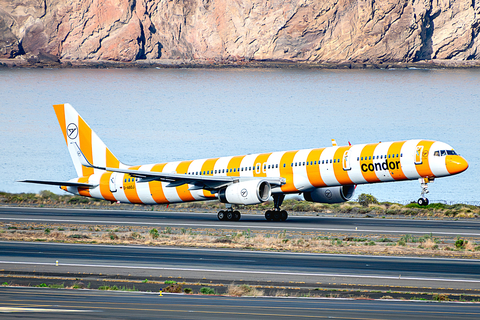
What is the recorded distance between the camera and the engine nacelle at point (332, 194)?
44.3 m

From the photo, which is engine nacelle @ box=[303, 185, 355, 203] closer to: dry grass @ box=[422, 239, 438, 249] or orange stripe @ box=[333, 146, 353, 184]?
orange stripe @ box=[333, 146, 353, 184]

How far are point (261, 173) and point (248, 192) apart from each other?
2.43 metres

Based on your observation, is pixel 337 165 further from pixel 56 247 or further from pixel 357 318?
pixel 357 318

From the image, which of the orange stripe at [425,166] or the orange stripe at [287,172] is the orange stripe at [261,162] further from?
the orange stripe at [425,166]

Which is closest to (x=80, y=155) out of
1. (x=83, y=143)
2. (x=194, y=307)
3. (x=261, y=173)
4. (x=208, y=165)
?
(x=83, y=143)

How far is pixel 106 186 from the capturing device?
51.0 m

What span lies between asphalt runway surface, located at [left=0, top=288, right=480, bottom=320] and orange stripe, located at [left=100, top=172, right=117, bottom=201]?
32629 mm

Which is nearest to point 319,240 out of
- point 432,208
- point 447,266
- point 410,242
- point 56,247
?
point 410,242

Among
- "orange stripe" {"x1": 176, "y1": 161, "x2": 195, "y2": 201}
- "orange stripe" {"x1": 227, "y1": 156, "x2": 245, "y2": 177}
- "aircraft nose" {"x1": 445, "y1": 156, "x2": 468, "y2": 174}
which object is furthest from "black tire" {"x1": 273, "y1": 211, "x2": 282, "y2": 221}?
"aircraft nose" {"x1": 445, "y1": 156, "x2": 468, "y2": 174}

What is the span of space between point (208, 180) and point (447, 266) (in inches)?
845

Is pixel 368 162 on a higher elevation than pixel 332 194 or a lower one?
higher

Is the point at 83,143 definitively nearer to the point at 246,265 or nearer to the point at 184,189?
the point at 184,189

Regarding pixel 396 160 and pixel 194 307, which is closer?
pixel 194 307

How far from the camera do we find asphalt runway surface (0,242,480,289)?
22344mm
